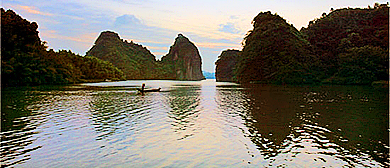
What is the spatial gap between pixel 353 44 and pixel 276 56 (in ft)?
45.1

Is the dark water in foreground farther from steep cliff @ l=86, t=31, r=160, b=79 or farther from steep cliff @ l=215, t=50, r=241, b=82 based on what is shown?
steep cliff @ l=86, t=31, r=160, b=79

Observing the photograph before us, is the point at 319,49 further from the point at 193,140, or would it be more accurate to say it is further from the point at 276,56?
the point at 193,140

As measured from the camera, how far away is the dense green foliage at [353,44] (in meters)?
52.3

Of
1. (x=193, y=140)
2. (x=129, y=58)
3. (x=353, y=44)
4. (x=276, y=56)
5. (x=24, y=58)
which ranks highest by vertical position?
(x=129, y=58)

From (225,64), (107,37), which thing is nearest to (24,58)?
(225,64)

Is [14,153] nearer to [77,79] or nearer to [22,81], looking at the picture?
[22,81]

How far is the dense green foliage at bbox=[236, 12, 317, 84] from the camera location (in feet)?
197

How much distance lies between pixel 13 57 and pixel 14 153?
4672cm

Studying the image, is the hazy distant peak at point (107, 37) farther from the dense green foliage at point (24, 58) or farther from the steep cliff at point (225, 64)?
the dense green foliage at point (24, 58)

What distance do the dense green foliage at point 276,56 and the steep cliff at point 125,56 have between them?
89026 mm

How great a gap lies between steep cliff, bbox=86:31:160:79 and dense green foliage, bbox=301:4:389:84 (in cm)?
Result: 9659

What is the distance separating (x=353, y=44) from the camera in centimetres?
5906

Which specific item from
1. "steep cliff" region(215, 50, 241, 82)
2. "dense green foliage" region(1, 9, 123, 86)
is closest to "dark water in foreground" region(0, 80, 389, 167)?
"dense green foliage" region(1, 9, 123, 86)

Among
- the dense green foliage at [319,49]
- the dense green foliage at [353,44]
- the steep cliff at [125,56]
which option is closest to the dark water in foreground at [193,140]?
the dense green foliage at [353,44]
